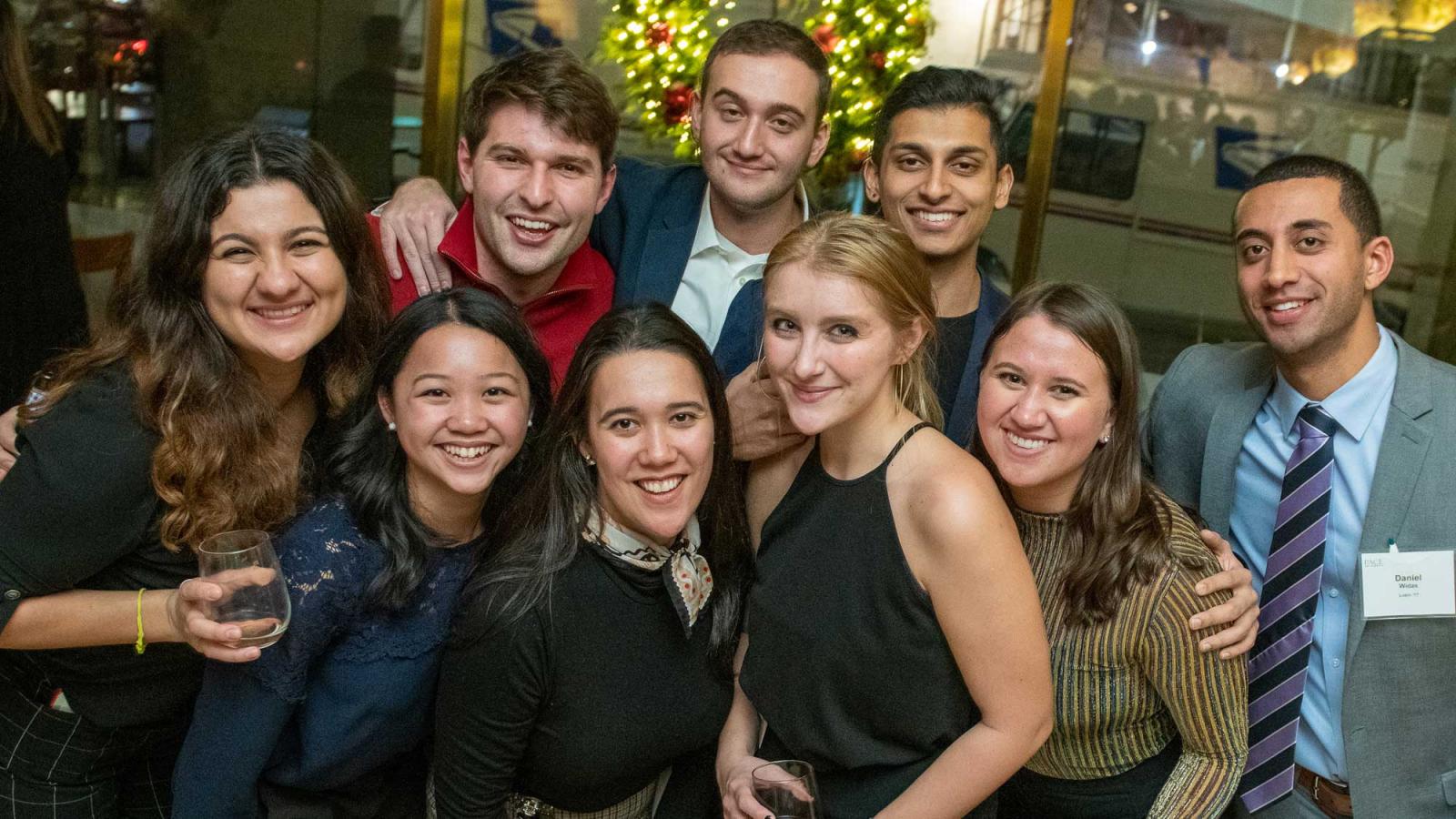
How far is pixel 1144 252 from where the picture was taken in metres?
5.53

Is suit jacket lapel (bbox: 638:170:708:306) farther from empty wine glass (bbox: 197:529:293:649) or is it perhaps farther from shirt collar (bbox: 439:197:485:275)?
empty wine glass (bbox: 197:529:293:649)

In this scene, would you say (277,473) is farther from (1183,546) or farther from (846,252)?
(1183,546)

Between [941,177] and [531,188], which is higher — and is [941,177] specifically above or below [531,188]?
above

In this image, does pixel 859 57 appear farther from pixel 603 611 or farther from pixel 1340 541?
pixel 603 611

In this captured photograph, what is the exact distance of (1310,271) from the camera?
219cm

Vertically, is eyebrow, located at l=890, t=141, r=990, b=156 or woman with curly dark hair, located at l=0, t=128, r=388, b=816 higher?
eyebrow, located at l=890, t=141, r=990, b=156

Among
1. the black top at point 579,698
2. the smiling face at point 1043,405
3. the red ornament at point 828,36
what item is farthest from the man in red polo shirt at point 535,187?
the red ornament at point 828,36

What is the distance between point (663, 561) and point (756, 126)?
3.57 feet

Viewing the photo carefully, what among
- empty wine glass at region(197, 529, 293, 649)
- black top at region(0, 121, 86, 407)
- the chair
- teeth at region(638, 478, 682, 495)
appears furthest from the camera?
the chair

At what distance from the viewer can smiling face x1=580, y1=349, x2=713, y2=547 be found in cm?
192

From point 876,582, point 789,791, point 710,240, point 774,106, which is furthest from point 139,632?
point 774,106

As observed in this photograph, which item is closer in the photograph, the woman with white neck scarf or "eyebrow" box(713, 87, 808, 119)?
the woman with white neck scarf

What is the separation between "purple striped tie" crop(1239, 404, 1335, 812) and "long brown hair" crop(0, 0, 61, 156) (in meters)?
3.35

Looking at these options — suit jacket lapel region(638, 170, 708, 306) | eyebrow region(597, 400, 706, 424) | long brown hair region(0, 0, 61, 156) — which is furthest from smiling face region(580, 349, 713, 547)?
long brown hair region(0, 0, 61, 156)
